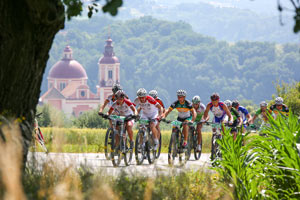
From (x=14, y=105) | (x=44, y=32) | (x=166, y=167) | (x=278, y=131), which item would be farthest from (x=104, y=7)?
(x=278, y=131)

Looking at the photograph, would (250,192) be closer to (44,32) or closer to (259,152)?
Answer: (259,152)

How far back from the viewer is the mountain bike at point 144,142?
13.6 m

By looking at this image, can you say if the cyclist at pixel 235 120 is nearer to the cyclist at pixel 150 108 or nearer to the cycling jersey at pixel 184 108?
the cycling jersey at pixel 184 108

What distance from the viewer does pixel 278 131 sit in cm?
925

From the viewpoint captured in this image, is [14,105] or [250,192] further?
[250,192]

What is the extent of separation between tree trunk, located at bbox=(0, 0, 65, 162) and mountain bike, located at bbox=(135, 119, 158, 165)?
21.4 ft

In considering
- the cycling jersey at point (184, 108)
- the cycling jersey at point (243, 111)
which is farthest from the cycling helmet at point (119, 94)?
the cycling jersey at point (243, 111)

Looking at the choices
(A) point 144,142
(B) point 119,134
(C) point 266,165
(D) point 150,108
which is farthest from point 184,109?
(C) point 266,165

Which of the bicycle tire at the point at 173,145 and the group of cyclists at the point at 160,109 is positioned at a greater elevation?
the group of cyclists at the point at 160,109

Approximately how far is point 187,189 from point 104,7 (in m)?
3.03

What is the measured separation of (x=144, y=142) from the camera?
537 inches

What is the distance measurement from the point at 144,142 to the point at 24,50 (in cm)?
711

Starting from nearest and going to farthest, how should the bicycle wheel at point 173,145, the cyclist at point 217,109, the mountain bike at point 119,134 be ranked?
the mountain bike at point 119,134 < the bicycle wheel at point 173,145 < the cyclist at point 217,109

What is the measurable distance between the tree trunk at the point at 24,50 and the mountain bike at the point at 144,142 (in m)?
6.53
